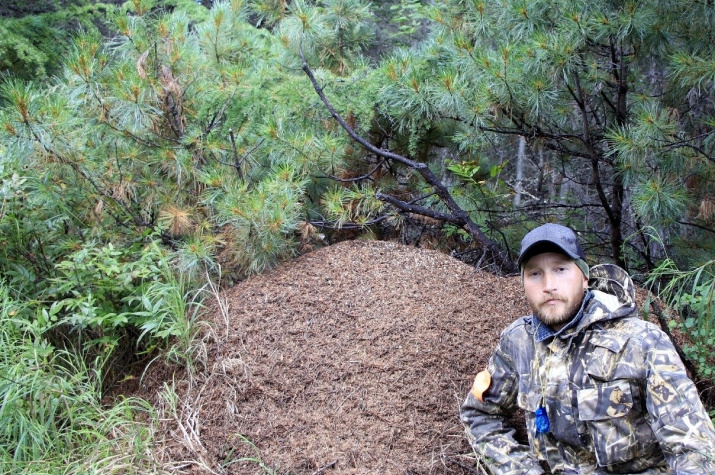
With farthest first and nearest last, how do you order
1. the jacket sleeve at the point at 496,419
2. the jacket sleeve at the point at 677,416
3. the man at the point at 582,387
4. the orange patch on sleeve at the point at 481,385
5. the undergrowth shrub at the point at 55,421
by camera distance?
the undergrowth shrub at the point at 55,421 < the orange patch on sleeve at the point at 481,385 < the jacket sleeve at the point at 496,419 < the man at the point at 582,387 < the jacket sleeve at the point at 677,416

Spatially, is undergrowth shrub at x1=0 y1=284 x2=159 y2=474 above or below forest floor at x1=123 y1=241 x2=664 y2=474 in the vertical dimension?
below

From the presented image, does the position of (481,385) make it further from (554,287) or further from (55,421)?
(55,421)

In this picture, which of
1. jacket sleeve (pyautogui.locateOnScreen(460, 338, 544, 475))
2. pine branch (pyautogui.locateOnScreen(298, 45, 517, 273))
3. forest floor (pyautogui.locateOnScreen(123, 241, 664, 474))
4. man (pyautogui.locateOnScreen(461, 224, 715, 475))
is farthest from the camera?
pine branch (pyautogui.locateOnScreen(298, 45, 517, 273))

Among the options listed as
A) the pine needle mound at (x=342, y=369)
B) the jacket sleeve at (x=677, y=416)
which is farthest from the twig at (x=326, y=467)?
the jacket sleeve at (x=677, y=416)

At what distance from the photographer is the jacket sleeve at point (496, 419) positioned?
2803 mm

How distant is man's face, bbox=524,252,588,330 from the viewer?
262 cm

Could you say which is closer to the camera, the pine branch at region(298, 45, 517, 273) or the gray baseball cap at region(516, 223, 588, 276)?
the gray baseball cap at region(516, 223, 588, 276)

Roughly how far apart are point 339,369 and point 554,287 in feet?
4.20

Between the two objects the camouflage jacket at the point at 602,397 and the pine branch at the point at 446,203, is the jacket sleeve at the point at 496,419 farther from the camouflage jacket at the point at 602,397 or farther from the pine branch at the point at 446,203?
the pine branch at the point at 446,203

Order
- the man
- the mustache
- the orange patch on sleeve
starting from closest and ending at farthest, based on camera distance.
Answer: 1. the man
2. the mustache
3. the orange patch on sleeve

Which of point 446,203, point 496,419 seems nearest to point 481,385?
point 496,419

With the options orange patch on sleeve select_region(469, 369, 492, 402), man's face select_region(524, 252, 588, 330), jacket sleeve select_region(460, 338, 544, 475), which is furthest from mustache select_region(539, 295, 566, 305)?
orange patch on sleeve select_region(469, 369, 492, 402)

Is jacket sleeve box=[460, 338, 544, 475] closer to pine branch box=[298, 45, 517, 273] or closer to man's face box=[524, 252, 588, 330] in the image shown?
man's face box=[524, 252, 588, 330]


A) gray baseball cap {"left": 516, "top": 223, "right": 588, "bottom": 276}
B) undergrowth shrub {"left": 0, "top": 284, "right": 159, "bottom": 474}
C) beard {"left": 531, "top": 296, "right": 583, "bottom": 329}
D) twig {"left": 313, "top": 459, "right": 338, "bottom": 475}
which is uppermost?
gray baseball cap {"left": 516, "top": 223, "right": 588, "bottom": 276}
